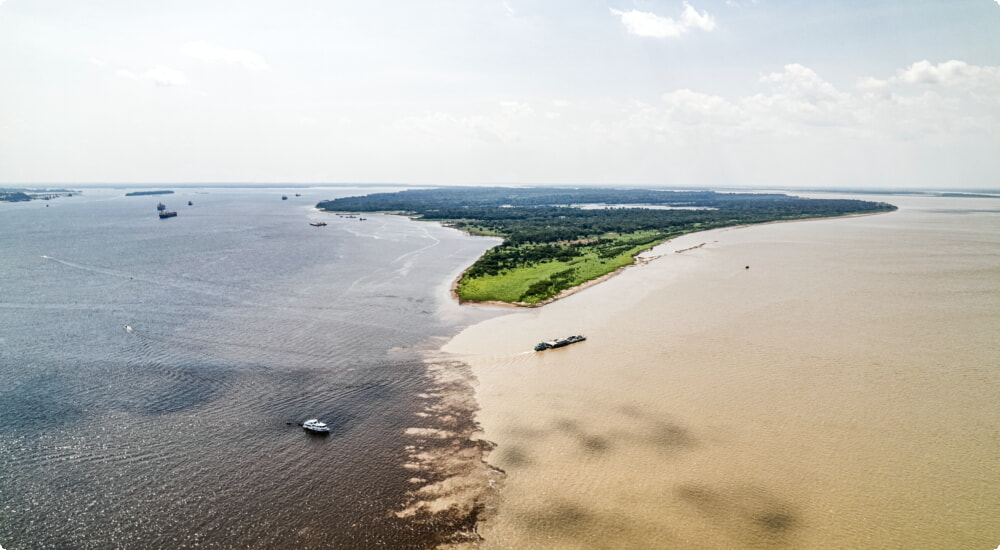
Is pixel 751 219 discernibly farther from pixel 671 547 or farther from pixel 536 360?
pixel 671 547

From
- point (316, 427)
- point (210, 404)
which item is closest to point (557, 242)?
point (210, 404)

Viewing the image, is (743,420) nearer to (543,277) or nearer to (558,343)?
(558,343)

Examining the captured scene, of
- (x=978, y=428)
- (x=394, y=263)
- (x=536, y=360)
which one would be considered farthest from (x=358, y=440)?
(x=394, y=263)

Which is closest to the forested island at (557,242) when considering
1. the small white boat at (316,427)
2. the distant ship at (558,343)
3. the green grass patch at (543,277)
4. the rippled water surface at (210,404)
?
the green grass patch at (543,277)

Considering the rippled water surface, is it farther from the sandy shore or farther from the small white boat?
the sandy shore

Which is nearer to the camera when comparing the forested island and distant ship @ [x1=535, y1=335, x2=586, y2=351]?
distant ship @ [x1=535, y1=335, x2=586, y2=351]

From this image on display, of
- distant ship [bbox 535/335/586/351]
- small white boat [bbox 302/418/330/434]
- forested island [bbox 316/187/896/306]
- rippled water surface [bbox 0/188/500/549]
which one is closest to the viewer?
rippled water surface [bbox 0/188/500/549]

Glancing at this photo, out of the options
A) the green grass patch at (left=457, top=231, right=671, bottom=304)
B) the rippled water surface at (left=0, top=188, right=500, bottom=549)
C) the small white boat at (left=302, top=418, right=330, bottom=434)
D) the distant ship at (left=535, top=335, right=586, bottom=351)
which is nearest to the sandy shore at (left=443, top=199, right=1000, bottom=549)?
the distant ship at (left=535, top=335, right=586, bottom=351)
